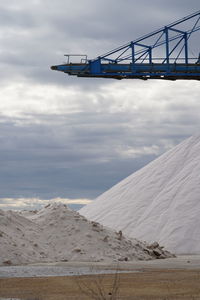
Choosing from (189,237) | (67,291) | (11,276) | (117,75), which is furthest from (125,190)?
(67,291)

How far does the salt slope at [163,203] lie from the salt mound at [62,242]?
4.49m

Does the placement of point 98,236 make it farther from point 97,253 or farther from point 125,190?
point 125,190

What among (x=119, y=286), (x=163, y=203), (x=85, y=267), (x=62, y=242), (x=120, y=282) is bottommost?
(x=163, y=203)

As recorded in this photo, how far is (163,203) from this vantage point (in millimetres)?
45562

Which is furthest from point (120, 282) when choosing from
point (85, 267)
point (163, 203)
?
point (163, 203)

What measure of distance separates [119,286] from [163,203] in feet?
79.2

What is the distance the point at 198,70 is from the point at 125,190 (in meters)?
16.5

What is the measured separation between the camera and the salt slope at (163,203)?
134 feet

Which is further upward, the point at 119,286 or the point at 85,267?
the point at 119,286

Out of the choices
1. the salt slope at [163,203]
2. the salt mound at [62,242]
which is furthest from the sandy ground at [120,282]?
the salt slope at [163,203]

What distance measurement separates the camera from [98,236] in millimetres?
35500

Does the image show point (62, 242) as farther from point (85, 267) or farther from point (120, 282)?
point (120, 282)

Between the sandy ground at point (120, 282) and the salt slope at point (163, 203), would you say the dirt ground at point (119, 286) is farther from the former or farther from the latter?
the salt slope at point (163, 203)

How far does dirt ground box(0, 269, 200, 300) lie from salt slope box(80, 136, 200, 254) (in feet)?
46.3
